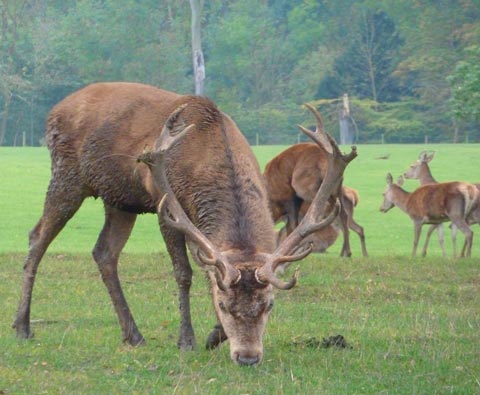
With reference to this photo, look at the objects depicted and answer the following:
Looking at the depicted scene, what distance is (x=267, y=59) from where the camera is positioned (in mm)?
67000

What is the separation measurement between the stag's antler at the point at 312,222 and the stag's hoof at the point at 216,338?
0.74 m

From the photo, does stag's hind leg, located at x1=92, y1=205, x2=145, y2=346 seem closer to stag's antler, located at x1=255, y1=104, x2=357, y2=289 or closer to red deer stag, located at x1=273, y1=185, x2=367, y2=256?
→ stag's antler, located at x1=255, y1=104, x2=357, y2=289

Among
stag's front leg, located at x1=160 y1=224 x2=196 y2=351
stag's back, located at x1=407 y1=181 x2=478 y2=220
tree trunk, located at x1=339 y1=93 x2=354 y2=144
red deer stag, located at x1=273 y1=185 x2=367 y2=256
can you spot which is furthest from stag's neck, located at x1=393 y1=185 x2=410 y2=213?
tree trunk, located at x1=339 y1=93 x2=354 y2=144

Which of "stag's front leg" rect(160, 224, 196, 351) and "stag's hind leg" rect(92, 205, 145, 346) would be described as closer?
"stag's front leg" rect(160, 224, 196, 351)

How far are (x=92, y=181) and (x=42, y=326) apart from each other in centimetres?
128

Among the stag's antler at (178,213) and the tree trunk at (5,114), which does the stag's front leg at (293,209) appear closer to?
the stag's antler at (178,213)

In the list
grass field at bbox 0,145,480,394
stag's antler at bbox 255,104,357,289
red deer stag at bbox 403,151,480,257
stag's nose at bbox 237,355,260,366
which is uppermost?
stag's antler at bbox 255,104,357,289

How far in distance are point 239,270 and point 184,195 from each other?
1.09m

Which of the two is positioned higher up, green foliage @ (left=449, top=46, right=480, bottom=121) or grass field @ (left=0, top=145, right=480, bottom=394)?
grass field @ (left=0, top=145, right=480, bottom=394)

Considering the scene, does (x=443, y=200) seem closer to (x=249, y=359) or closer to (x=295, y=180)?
(x=295, y=180)

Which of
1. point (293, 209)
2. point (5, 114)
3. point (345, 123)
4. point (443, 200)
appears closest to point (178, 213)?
point (293, 209)

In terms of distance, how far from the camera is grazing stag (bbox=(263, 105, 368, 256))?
15719 mm

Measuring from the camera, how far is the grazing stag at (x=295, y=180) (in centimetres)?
1572

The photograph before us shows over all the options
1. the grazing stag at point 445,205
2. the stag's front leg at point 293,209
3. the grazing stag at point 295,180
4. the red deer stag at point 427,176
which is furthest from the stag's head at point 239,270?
the red deer stag at point 427,176
